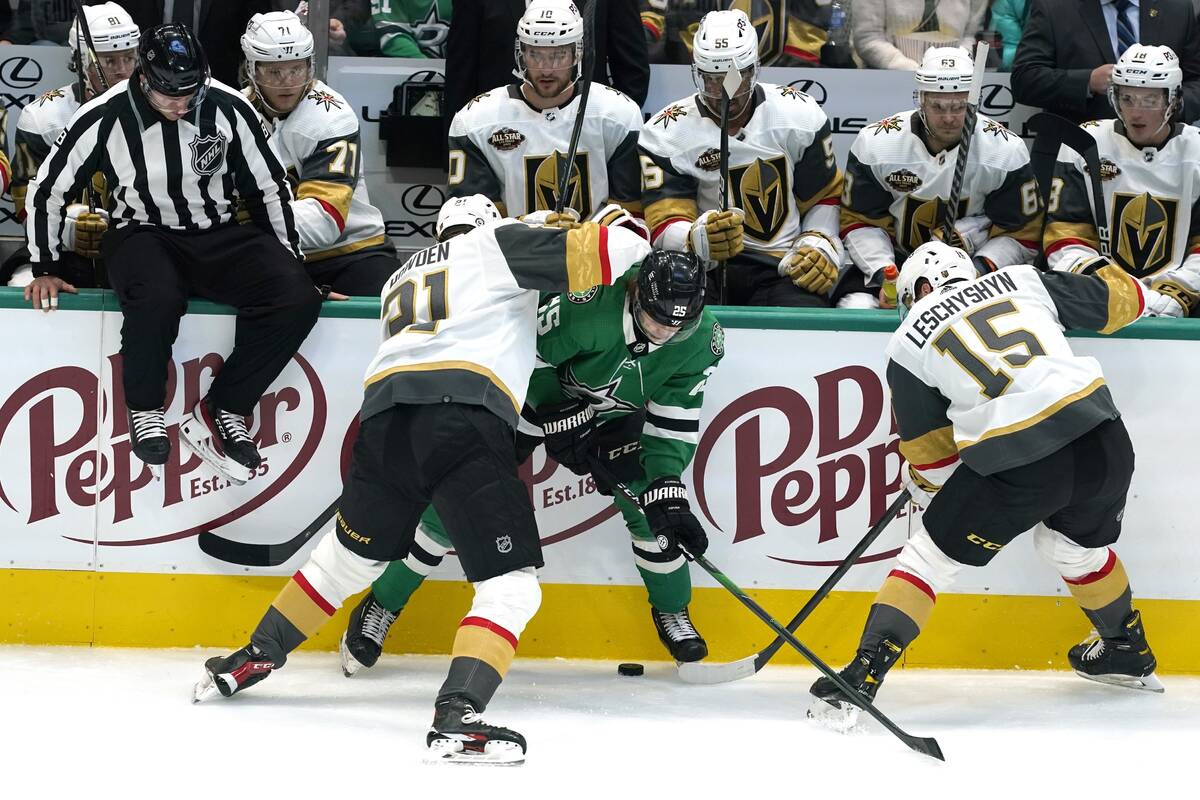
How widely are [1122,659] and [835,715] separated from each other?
804 millimetres

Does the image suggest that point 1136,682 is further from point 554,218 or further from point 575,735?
point 554,218

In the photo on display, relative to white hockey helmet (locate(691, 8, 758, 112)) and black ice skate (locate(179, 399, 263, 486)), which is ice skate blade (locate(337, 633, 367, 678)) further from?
white hockey helmet (locate(691, 8, 758, 112))

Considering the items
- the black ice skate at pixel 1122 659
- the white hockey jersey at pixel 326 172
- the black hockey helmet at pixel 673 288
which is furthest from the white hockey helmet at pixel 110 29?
the black ice skate at pixel 1122 659

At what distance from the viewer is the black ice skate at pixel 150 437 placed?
3844 millimetres

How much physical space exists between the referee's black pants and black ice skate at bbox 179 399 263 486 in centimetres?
4

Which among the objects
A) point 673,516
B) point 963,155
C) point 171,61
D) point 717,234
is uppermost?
point 171,61

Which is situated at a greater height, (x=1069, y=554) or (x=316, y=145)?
(x=316, y=145)

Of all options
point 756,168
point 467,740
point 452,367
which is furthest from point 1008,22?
point 467,740

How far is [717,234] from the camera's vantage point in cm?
425

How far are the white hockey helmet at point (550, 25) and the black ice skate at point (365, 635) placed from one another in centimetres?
170

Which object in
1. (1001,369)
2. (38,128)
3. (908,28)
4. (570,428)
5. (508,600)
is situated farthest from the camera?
(908,28)

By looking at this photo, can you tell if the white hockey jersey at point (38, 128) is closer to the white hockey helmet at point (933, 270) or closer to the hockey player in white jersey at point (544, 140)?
the hockey player in white jersey at point (544, 140)

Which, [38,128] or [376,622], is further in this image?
[38,128]

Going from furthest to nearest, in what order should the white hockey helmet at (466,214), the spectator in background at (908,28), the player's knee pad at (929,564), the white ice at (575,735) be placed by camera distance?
the spectator in background at (908,28)
the white hockey helmet at (466,214)
the player's knee pad at (929,564)
the white ice at (575,735)
